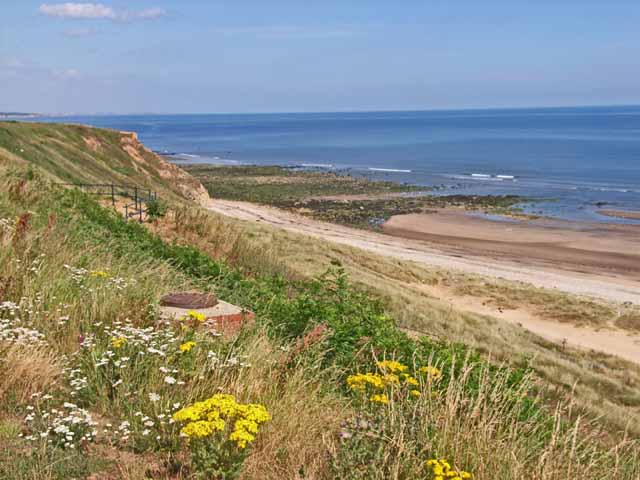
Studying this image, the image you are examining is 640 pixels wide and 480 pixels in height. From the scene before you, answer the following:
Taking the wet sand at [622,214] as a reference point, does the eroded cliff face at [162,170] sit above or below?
above

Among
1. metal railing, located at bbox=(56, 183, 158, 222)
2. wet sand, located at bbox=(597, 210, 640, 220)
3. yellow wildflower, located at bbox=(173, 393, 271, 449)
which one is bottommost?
wet sand, located at bbox=(597, 210, 640, 220)

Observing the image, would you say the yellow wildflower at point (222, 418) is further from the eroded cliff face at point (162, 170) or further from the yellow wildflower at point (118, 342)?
the eroded cliff face at point (162, 170)

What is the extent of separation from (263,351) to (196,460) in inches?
75.4

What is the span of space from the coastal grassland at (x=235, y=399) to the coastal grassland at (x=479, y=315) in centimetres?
200

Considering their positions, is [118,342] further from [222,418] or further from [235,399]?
[222,418]

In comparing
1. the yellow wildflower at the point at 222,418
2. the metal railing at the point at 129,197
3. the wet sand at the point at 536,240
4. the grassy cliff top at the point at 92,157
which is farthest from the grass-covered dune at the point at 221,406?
the wet sand at the point at 536,240

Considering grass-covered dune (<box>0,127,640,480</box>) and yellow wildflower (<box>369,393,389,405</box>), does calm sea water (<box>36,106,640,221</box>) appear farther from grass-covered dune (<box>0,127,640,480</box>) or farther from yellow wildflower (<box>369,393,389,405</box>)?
yellow wildflower (<box>369,393,389,405</box>)

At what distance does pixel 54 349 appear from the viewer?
5.27m

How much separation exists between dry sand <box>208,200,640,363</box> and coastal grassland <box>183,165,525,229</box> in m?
3.22

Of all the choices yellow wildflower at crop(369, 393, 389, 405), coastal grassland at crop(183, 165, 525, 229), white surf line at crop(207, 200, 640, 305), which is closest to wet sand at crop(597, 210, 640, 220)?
coastal grassland at crop(183, 165, 525, 229)

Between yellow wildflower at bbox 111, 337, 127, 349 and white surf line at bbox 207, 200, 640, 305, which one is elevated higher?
yellow wildflower at bbox 111, 337, 127, 349

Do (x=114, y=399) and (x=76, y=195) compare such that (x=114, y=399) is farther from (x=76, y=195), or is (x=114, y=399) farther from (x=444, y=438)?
(x=76, y=195)

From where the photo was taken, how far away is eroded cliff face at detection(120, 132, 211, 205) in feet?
158

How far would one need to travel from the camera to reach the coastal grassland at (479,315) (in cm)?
1434
